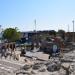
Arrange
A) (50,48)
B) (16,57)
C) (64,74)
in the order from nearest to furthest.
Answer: (64,74) → (16,57) → (50,48)

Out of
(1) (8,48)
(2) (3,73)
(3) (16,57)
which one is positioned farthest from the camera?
(1) (8,48)

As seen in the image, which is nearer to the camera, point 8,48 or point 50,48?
point 8,48

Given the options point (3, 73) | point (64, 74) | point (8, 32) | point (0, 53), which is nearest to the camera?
point (64, 74)

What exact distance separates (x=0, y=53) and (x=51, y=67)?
13.1 m

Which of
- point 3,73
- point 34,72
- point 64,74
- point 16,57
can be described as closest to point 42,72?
point 34,72

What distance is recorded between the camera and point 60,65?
13203 millimetres

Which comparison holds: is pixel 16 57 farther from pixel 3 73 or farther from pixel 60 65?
pixel 60 65

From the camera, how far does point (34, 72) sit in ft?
41.8

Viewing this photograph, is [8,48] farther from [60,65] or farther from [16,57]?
[60,65]

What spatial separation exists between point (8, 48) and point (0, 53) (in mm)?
2065

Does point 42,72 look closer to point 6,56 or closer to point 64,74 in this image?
point 64,74

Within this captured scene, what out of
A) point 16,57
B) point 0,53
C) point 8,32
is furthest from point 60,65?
point 8,32

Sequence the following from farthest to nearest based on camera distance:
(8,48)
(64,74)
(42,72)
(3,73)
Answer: (8,48) < (3,73) < (42,72) < (64,74)

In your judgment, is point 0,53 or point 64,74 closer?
point 64,74
